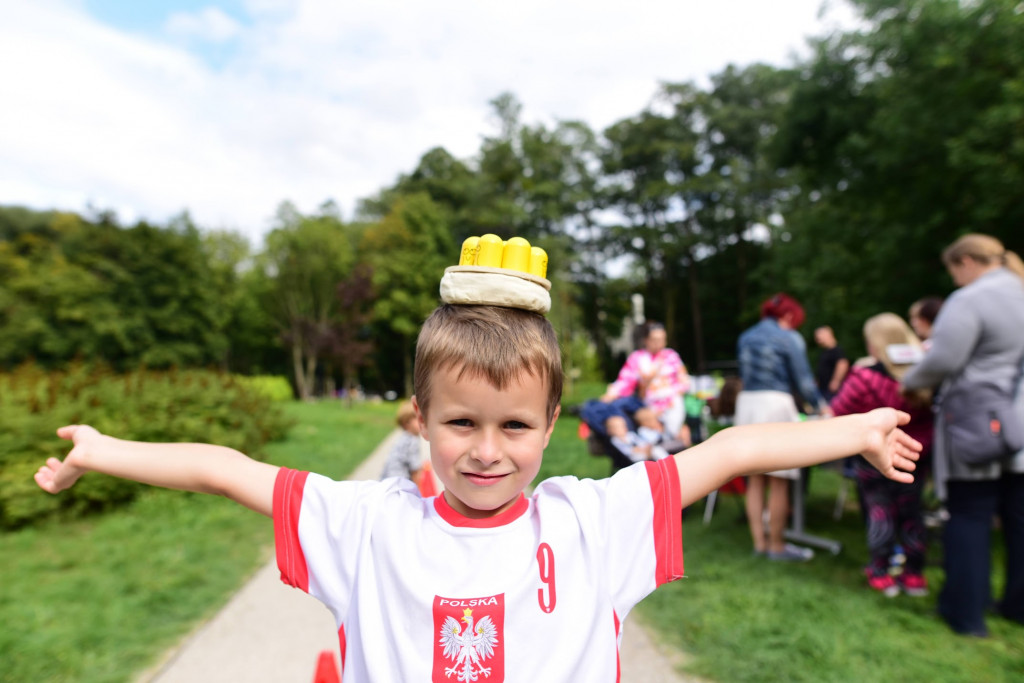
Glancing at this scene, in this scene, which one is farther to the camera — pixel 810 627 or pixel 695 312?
pixel 695 312

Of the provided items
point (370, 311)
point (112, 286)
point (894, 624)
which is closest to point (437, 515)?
point (894, 624)

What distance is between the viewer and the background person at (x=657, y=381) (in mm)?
5676

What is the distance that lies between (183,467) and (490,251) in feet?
2.79

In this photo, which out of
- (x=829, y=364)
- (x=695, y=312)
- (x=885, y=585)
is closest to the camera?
(x=885, y=585)

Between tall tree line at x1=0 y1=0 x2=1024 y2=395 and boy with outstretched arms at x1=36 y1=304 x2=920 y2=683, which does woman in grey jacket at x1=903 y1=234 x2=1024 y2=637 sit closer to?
boy with outstretched arms at x1=36 y1=304 x2=920 y2=683

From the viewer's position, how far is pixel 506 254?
1435mm

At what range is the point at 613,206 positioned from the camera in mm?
33219

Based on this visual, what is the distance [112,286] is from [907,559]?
108 ft

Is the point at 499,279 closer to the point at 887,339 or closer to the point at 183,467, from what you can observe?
the point at 183,467

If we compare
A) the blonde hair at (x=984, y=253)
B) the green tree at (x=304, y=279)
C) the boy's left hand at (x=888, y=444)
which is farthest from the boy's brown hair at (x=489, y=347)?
the green tree at (x=304, y=279)

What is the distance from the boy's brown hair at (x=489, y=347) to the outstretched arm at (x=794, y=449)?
1.21 ft

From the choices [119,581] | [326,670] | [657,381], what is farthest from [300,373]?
[326,670]

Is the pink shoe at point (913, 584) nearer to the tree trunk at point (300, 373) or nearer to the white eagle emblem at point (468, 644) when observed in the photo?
the white eagle emblem at point (468, 644)

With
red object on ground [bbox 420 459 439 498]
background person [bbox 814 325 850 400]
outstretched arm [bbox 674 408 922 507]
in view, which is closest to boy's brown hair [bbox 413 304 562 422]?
outstretched arm [bbox 674 408 922 507]
